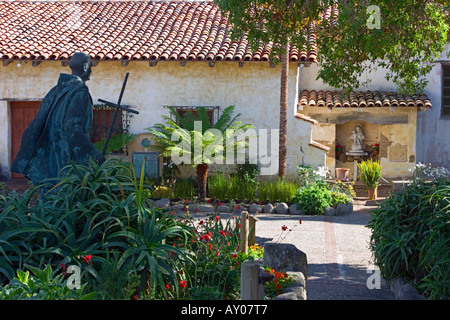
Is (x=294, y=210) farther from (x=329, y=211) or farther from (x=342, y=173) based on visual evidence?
(x=342, y=173)

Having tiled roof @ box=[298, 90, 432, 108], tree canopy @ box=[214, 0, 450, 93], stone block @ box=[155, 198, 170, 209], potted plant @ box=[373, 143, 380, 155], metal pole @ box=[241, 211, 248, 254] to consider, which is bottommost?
stone block @ box=[155, 198, 170, 209]

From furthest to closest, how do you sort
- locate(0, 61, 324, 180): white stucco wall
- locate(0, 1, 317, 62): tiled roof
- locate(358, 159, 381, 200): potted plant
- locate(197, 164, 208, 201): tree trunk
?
locate(0, 61, 324, 180): white stucco wall, locate(0, 1, 317, 62): tiled roof, locate(358, 159, 381, 200): potted plant, locate(197, 164, 208, 201): tree trunk

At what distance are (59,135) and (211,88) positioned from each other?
11.1 meters

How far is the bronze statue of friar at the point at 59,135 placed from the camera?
627 centimetres

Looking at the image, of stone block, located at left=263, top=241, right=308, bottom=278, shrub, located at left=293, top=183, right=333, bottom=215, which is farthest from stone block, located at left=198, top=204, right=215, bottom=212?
stone block, located at left=263, top=241, right=308, bottom=278

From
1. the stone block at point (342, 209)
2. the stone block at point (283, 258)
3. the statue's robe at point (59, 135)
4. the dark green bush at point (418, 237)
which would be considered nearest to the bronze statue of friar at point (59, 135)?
the statue's robe at point (59, 135)

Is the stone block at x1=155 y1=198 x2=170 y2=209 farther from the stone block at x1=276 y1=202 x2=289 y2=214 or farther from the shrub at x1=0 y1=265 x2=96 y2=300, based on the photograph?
the shrub at x1=0 y1=265 x2=96 y2=300

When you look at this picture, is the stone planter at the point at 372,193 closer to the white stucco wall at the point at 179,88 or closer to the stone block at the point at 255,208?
the white stucco wall at the point at 179,88

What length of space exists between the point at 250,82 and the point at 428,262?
1149 cm

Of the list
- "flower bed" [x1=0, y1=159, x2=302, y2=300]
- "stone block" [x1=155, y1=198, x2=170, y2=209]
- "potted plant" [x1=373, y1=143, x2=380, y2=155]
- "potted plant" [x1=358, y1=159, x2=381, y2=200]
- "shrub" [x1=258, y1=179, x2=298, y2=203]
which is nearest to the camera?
"flower bed" [x1=0, y1=159, x2=302, y2=300]

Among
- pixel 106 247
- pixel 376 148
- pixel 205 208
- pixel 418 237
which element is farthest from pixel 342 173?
pixel 106 247

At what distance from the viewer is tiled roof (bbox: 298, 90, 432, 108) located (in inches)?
689

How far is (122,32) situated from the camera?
60.8 feet

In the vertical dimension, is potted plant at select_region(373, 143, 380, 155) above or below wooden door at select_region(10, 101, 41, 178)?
below
